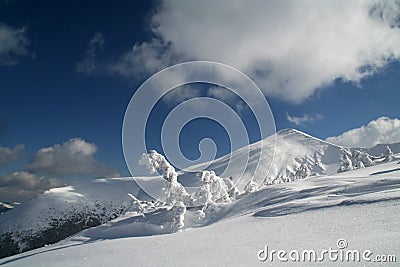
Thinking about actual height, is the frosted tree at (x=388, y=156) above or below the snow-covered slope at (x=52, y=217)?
above

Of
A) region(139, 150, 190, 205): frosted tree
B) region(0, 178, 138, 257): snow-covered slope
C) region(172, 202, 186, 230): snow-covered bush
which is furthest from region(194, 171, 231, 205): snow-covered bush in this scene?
region(0, 178, 138, 257): snow-covered slope

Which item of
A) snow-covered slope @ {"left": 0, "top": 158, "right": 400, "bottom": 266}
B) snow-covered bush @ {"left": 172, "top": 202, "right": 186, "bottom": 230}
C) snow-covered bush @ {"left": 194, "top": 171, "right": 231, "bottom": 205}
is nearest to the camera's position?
snow-covered slope @ {"left": 0, "top": 158, "right": 400, "bottom": 266}

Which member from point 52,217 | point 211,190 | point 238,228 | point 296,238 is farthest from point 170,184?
point 52,217

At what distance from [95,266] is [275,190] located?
17982 mm

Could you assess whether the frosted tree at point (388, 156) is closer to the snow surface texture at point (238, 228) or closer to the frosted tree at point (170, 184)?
the snow surface texture at point (238, 228)

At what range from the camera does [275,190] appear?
2547cm

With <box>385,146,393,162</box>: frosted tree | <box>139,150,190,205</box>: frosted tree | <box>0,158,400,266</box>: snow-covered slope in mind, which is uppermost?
<box>385,146,393,162</box>: frosted tree

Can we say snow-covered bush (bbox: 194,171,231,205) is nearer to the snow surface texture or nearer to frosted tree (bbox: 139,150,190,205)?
the snow surface texture

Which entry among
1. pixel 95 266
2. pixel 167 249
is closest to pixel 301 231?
pixel 167 249

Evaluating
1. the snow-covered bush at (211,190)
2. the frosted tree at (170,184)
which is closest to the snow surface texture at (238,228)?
the frosted tree at (170,184)

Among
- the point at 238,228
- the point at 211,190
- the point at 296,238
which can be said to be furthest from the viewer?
the point at 211,190

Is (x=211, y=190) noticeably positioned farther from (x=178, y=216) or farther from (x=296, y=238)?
(x=296, y=238)

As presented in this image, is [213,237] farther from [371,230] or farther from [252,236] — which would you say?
[371,230]

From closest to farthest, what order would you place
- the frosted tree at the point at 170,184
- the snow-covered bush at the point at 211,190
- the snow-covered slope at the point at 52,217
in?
the frosted tree at the point at 170,184, the snow-covered bush at the point at 211,190, the snow-covered slope at the point at 52,217
